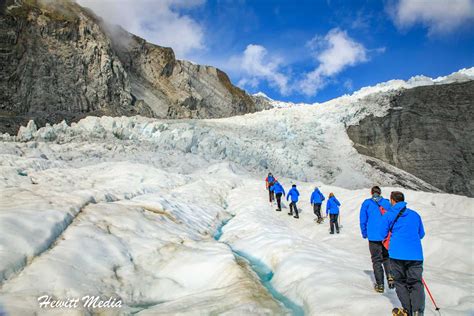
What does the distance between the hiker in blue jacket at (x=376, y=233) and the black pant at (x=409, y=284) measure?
0.82 meters

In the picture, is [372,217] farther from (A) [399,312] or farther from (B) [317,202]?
(B) [317,202]

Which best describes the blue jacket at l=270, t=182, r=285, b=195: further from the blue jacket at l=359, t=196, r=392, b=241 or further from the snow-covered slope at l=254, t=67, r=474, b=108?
the snow-covered slope at l=254, t=67, r=474, b=108

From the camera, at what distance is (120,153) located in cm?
2283

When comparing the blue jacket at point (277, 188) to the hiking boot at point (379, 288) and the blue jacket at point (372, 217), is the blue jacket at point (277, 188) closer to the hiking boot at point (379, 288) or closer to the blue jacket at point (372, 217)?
the blue jacket at point (372, 217)

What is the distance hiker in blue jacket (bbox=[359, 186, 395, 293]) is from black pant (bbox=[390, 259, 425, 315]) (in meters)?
0.82

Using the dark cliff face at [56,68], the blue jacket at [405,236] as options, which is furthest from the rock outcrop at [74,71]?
the blue jacket at [405,236]

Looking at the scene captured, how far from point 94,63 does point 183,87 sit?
54.5ft

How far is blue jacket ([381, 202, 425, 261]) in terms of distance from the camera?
471cm

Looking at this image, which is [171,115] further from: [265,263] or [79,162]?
[265,263]

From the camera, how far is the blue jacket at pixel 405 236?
471cm

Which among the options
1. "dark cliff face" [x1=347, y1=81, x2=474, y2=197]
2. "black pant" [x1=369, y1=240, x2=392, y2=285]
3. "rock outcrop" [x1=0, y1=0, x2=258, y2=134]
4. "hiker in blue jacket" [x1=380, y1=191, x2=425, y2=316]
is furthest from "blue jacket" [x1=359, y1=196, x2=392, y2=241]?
"rock outcrop" [x1=0, y1=0, x2=258, y2=134]

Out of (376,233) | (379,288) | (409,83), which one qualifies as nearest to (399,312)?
(379,288)

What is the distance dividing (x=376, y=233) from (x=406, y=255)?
3.98ft

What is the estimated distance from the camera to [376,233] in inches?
233
